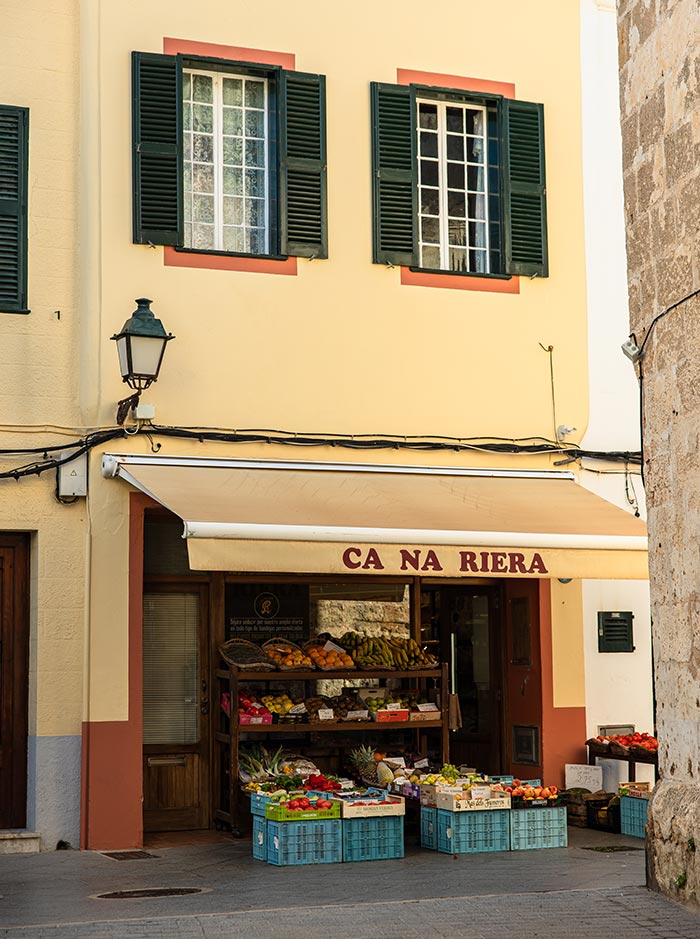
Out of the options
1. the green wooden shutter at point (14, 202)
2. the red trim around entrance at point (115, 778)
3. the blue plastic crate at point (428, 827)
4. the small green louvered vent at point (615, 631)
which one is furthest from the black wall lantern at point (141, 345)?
the small green louvered vent at point (615, 631)

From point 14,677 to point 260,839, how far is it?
2.46 meters

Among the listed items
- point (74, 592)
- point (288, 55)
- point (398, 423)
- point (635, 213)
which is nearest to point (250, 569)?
point (74, 592)

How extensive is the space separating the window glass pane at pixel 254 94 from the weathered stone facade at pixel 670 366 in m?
3.97

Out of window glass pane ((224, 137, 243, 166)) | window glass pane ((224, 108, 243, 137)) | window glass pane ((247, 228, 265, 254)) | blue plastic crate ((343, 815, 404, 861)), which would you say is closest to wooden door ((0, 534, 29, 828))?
blue plastic crate ((343, 815, 404, 861))

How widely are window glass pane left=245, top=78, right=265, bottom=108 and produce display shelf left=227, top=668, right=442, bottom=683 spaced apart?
4.86 meters

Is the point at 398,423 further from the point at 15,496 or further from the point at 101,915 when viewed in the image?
the point at 101,915

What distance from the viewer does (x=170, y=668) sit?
12.9m

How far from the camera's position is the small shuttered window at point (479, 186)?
1344 cm

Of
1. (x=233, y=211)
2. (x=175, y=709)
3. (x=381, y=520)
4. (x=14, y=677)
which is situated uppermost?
(x=233, y=211)

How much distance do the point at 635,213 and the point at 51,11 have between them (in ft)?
17.4

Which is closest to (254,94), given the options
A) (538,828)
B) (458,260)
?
(458,260)

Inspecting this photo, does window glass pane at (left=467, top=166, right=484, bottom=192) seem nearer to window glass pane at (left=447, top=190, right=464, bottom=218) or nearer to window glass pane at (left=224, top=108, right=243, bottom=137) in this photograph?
window glass pane at (left=447, top=190, right=464, bottom=218)

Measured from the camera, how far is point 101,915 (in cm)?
912

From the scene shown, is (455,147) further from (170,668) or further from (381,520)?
(170,668)
